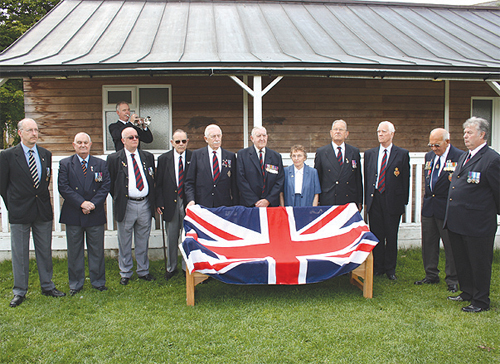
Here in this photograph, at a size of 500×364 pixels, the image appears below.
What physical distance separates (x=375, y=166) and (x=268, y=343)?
280cm

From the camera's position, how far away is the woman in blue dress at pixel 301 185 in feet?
16.7

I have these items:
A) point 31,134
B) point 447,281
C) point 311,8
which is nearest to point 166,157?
Answer: point 31,134

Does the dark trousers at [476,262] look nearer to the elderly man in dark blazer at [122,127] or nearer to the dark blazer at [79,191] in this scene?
the dark blazer at [79,191]

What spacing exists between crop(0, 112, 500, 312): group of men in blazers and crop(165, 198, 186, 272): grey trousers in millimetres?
14

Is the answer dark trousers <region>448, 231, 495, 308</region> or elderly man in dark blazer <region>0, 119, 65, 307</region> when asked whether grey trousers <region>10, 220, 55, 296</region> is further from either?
dark trousers <region>448, 231, 495, 308</region>

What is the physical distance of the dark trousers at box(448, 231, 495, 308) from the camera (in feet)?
13.1

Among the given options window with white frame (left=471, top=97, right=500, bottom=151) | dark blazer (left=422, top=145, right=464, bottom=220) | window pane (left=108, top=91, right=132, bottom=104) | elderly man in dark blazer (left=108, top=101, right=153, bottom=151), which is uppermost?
window pane (left=108, top=91, right=132, bottom=104)

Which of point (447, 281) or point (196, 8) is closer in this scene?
point (447, 281)

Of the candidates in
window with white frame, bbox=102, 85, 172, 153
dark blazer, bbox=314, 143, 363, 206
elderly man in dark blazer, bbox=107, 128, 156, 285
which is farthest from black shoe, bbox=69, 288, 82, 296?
window with white frame, bbox=102, 85, 172, 153

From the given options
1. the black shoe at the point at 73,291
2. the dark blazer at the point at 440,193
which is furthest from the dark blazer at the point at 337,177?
the black shoe at the point at 73,291

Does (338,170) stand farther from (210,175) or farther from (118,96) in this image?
(118,96)

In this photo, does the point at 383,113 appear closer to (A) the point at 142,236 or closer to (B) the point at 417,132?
(B) the point at 417,132

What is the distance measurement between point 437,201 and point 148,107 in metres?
5.68

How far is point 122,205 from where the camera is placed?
490cm
